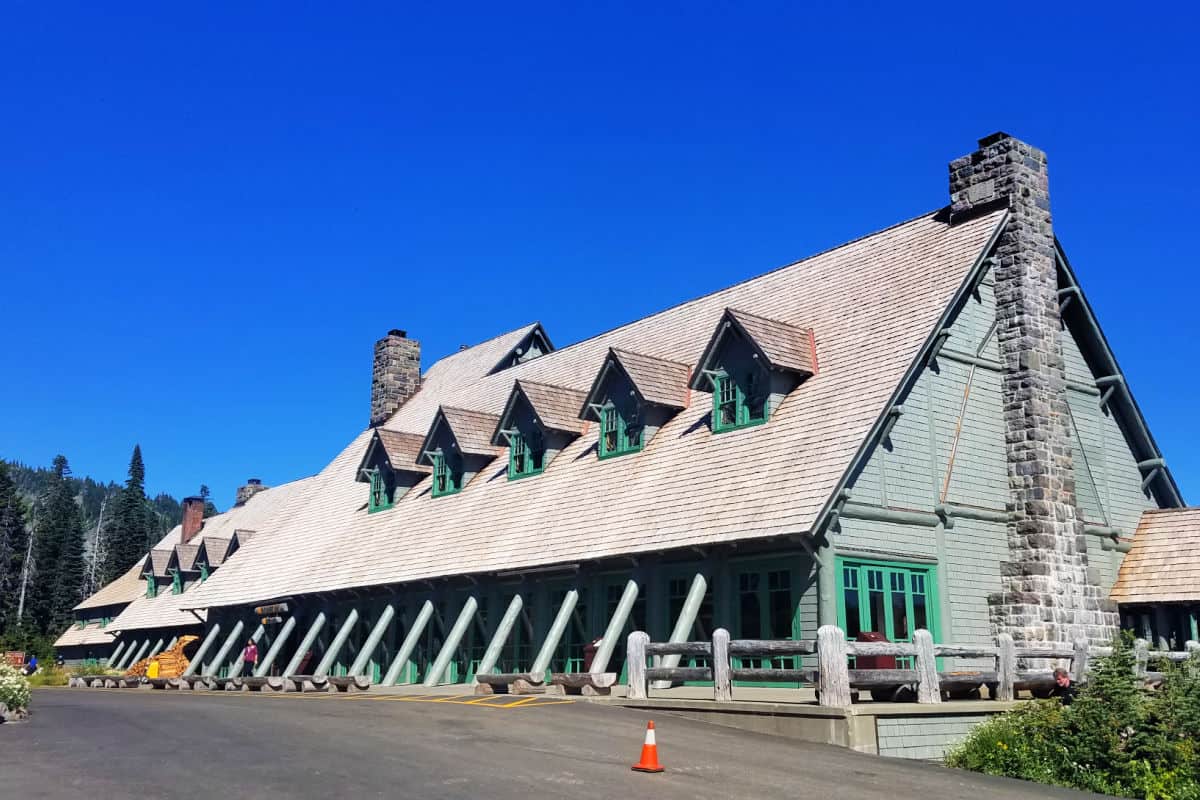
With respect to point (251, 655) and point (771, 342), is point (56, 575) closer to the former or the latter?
point (251, 655)

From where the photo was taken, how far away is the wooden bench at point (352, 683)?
2667cm

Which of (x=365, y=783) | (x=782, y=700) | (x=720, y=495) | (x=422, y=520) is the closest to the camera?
(x=365, y=783)

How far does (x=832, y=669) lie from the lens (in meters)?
15.8

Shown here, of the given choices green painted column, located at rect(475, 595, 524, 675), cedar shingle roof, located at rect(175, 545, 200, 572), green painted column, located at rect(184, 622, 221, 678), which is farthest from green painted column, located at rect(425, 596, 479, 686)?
cedar shingle roof, located at rect(175, 545, 200, 572)

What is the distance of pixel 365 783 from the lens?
11.0 m

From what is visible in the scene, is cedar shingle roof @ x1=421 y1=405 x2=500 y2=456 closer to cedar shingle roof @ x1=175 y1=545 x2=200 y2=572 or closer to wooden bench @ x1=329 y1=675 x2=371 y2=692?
wooden bench @ x1=329 y1=675 x2=371 y2=692

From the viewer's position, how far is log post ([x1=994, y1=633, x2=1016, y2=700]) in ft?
59.2

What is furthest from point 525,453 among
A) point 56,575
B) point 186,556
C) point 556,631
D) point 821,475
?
point 56,575

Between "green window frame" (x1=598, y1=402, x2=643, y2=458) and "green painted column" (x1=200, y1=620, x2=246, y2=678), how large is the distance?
628 inches

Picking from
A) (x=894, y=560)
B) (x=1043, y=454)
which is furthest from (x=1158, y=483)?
Answer: (x=894, y=560)

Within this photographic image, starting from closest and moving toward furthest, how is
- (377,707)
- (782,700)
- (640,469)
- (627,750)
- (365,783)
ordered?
1. (365,783)
2. (627,750)
3. (782,700)
4. (377,707)
5. (640,469)

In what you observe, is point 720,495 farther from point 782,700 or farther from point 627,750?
point 627,750

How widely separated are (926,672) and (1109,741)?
2595mm

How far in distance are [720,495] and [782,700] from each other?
4270 mm
